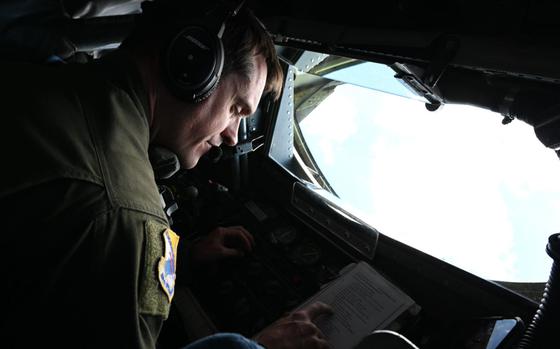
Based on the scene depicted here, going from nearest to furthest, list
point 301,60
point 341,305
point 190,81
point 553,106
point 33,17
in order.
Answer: point 553,106
point 190,81
point 341,305
point 301,60
point 33,17

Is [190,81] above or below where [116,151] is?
above

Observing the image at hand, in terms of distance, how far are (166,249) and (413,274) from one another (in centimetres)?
66

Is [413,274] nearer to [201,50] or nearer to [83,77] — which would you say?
[201,50]

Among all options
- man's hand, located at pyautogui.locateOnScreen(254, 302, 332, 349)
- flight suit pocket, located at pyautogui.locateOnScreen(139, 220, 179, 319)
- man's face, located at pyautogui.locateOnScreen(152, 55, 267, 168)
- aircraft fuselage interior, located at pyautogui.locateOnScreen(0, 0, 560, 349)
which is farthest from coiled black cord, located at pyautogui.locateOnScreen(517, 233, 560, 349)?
man's face, located at pyautogui.locateOnScreen(152, 55, 267, 168)

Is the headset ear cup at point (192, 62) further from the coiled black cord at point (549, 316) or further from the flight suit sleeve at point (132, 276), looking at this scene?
the coiled black cord at point (549, 316)

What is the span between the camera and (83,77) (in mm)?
663

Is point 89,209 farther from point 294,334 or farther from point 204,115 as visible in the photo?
point 294,334

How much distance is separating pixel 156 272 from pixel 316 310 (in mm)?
446

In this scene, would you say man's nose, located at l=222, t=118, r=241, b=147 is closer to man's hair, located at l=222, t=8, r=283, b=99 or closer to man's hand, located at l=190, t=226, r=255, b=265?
man's hair, located at l=222, t=8, r=283, b=99

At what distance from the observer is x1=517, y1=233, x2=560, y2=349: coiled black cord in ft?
1.92

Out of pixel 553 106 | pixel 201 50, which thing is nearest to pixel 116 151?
pixel 201 50

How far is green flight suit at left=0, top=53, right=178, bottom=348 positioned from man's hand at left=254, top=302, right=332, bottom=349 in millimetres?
292

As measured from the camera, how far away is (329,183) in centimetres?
151

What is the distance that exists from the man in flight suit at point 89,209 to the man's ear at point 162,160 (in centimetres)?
11
